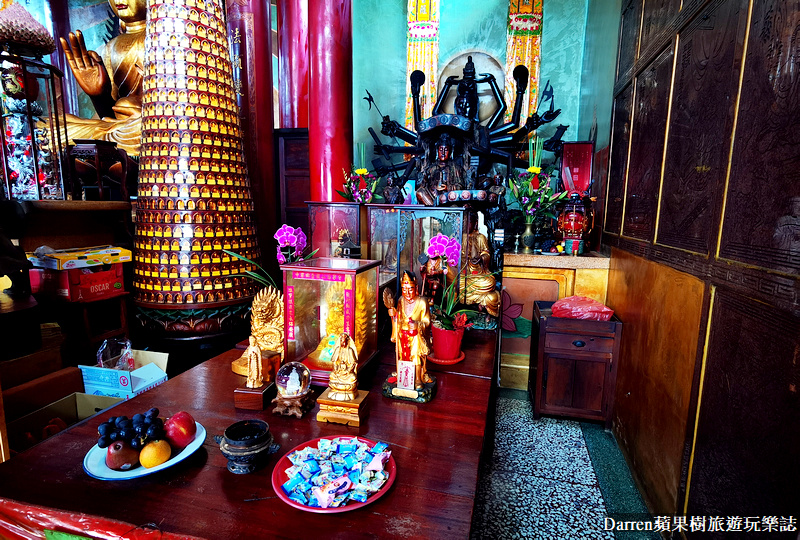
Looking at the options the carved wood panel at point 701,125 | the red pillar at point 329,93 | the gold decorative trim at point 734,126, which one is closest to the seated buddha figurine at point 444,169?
the red pillar at point 329,93

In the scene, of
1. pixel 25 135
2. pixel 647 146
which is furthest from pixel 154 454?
pixel 647 146

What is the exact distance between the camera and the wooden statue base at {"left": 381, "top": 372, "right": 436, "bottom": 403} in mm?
1487

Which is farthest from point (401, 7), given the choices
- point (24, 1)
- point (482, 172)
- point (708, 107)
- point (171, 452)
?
point (171, 452)

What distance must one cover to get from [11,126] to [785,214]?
355 centimetres

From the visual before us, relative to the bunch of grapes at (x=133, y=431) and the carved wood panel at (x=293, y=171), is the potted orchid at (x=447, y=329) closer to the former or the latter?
the bunch of grapes at (x=133, y=431)

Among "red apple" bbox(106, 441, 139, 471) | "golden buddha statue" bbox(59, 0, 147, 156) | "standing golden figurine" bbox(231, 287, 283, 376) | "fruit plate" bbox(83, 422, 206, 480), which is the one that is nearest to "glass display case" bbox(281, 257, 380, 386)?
"standing golden figurine" bbox(231, 287, 283, 376)

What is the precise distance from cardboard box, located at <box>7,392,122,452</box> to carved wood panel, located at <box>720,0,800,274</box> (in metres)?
2.67

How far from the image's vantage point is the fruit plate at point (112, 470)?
3.31ft

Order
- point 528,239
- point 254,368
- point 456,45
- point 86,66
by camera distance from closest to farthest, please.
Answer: point 254,368 < point 528,239 < point 86,66 < point 456,45

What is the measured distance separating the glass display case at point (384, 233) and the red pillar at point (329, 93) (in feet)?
5.18

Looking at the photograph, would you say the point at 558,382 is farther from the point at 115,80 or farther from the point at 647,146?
the point at 115,80

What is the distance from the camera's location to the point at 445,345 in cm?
186

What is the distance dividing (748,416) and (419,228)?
1.90 meters

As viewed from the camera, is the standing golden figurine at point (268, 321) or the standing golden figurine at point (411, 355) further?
the standing golden figurine at point (268, 321)
